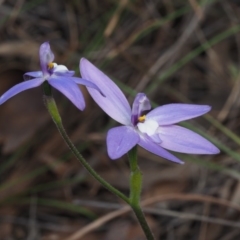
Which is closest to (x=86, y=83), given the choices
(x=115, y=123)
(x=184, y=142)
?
(x=184, y=142)

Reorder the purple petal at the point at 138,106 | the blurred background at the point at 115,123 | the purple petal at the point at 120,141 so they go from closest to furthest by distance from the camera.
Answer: the purple petal at the point at 120,141 → the purple petal at the point at 138,106 → the blurred background at the point at 115,123

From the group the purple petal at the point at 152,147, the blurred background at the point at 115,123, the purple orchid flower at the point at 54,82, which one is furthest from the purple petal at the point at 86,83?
the blurred background at the point at 115,123

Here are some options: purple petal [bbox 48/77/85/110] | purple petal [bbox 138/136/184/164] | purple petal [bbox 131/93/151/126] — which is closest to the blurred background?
purple petal [bbox 131/93/151/126]

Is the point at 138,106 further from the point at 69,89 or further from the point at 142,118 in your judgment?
the point at 69,89

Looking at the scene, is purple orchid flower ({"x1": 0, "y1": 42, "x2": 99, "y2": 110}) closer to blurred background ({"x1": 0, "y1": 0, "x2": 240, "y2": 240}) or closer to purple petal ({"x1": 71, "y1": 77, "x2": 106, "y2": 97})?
purple petal ({"x1": 71, "y1": 77, "x2": 106, "y2": 97})

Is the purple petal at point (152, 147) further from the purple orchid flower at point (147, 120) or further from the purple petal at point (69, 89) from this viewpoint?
the purple petal at point (69, 89)

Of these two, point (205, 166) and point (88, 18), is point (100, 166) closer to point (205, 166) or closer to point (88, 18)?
point (205, 166)

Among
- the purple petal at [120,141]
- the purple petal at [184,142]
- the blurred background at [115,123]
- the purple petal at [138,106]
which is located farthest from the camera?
the blurred background at [115,123]
